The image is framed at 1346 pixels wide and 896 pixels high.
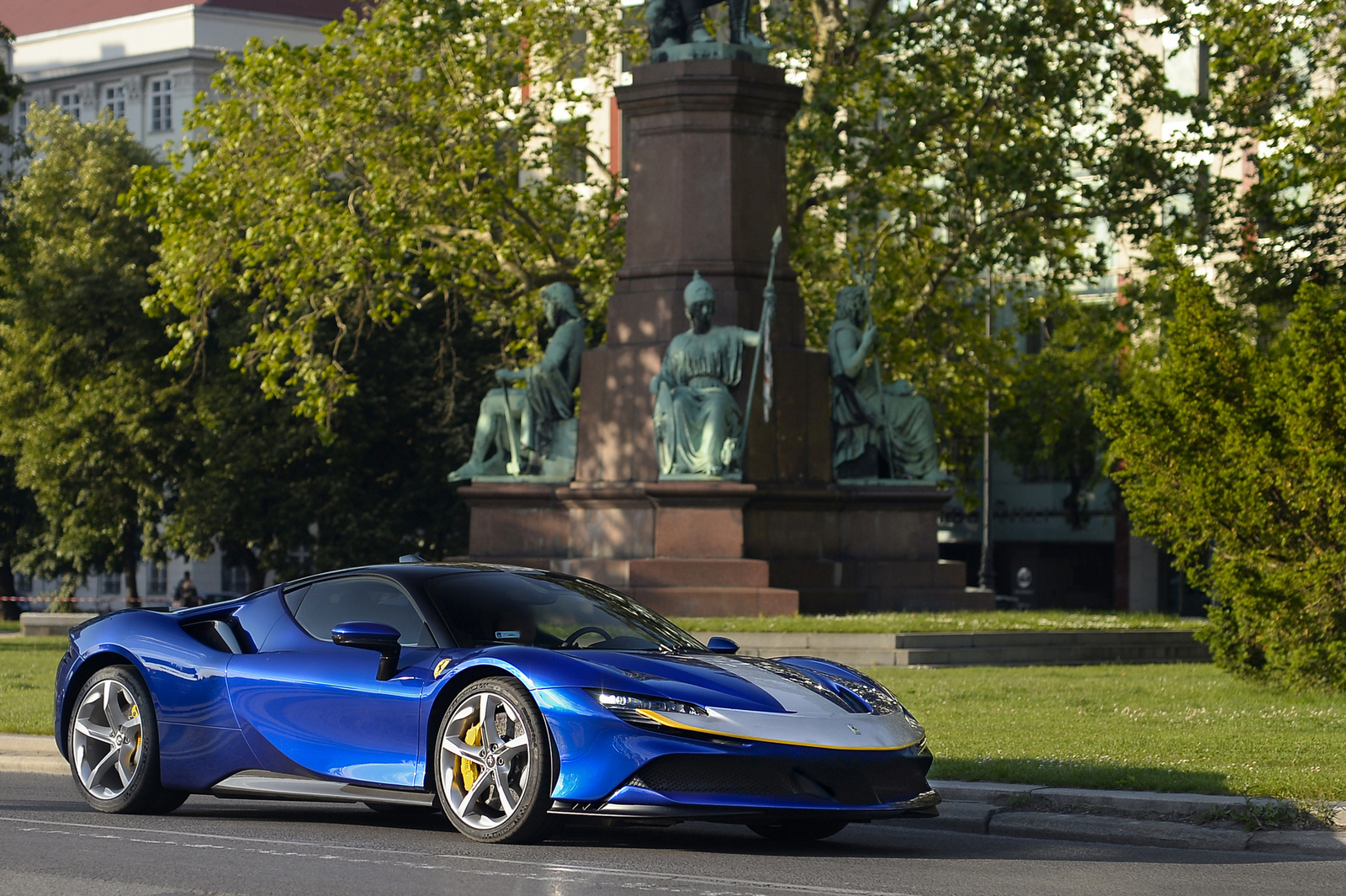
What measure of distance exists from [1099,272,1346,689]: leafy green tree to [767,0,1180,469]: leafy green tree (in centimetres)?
1490

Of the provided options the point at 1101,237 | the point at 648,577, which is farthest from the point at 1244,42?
the point at 1101,237

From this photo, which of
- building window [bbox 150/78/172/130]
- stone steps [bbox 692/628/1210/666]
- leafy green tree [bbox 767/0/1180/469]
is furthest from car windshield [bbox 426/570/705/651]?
building window [bbox 150/78/172/130]

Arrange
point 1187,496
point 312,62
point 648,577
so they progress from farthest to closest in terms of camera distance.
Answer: point 312,62, point 648,577, point 1187,496

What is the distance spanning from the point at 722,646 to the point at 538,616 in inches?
32.5

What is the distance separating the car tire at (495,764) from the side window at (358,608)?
60 centimetres

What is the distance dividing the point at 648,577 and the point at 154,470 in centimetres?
2832

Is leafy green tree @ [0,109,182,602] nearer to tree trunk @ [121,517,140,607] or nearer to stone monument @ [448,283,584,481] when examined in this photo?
tree trunk @ [121,517,140,607]

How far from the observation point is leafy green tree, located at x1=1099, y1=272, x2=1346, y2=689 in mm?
14273

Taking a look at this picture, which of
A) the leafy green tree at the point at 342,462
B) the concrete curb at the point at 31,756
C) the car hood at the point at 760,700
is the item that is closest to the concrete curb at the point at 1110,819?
the car hood at the point at 760,700

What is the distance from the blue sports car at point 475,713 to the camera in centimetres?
777

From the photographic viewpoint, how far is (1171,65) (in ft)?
185

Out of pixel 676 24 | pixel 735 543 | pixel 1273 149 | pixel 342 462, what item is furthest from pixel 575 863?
pixel 342 462

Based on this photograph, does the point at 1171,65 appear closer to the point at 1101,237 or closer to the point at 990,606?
the point at 1101,237

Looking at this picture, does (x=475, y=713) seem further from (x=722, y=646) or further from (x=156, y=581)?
(x=156, y=581)
